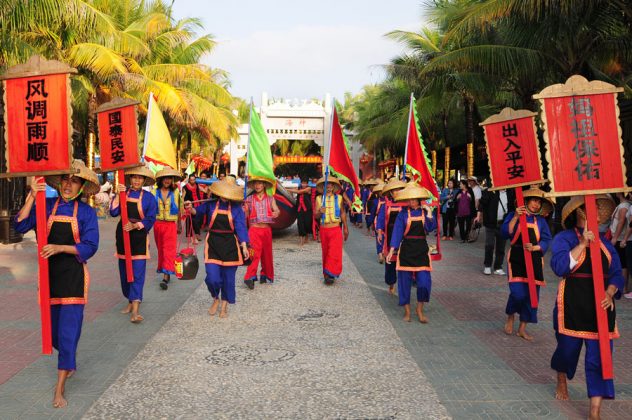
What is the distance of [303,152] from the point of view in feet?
193

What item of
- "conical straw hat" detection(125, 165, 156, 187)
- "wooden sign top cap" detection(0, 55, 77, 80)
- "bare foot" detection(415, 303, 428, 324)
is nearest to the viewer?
"wooden sign top cap" detection(0, 55, 77, 80)

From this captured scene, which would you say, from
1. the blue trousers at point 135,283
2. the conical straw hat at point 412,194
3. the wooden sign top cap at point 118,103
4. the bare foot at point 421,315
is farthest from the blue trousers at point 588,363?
the wooden sign top cap at point 118,103

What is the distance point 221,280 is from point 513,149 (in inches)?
156

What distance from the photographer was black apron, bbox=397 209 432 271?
694 cm

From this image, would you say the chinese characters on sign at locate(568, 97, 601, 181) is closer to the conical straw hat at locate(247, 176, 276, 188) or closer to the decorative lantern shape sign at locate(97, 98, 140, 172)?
the decorative lantern shape sign at locate(97, 98, 140, 172)

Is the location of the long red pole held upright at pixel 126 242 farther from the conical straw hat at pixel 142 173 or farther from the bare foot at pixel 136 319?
the conical straw hat at pixel 142 173

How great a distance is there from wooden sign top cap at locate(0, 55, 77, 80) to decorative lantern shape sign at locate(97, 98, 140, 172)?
7.20 ft

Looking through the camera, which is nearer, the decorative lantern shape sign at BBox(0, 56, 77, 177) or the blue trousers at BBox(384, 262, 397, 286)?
the decorative lantern shape sign at BBox(0, 56, 77, 177)

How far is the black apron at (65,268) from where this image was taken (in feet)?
Result: 14.8

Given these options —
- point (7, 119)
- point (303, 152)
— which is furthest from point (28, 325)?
point (303, 152)

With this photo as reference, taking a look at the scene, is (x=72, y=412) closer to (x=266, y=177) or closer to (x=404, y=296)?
(x=404, y=296)

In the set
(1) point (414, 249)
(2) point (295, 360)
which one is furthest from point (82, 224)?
(1) point (414, 249)

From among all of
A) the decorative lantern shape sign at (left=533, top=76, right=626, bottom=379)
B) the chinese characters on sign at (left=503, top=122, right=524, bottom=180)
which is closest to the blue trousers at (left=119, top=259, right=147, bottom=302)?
the chinese characters on sign at (left=503, top=122, right=524, bottom=180)

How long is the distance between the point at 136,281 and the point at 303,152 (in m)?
52.4
